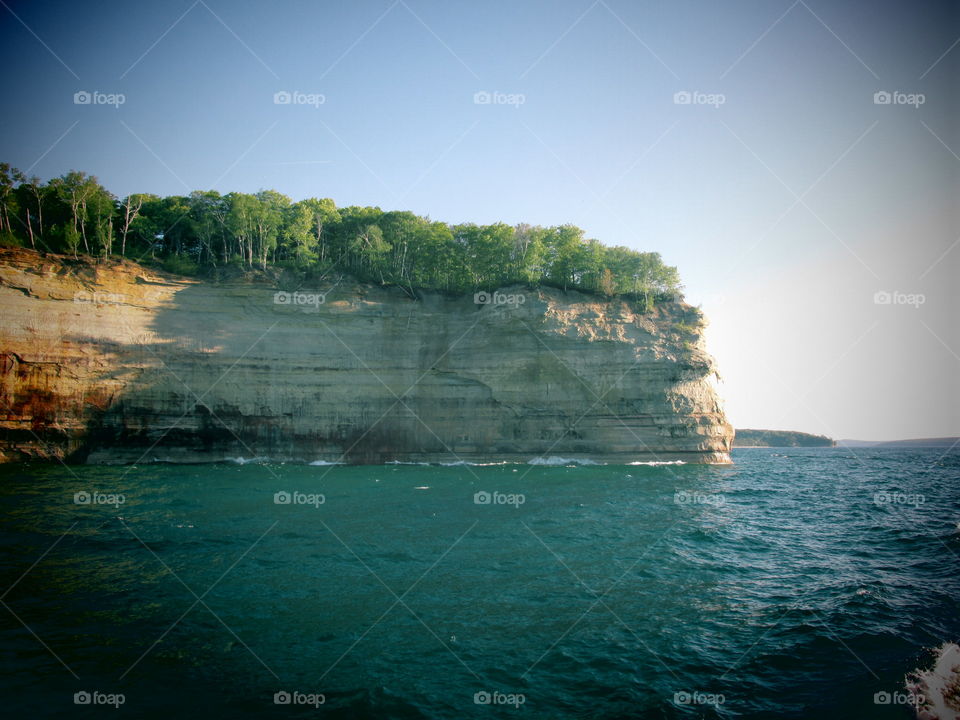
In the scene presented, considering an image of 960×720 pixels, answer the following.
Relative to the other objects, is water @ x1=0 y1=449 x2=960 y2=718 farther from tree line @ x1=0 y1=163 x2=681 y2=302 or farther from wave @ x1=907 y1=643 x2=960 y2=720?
tree line @ x1=0 y1=163 x2=681 y2=302

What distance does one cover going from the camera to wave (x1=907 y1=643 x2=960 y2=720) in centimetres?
607

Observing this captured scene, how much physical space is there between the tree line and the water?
25997mm

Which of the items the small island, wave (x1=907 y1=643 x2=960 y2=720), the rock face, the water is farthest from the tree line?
the small island

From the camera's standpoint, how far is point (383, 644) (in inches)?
296

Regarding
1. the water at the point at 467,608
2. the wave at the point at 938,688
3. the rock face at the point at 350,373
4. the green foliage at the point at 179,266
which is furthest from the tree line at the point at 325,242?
the wave at the point at 938,688

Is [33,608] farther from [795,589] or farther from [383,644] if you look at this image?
[795,589]

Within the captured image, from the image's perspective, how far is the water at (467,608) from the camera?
6230mm

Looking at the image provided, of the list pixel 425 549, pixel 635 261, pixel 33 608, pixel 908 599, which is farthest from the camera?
pixel 635 261

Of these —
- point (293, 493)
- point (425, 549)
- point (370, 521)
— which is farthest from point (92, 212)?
point (425, 549)

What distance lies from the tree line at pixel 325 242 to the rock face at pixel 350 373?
292cm

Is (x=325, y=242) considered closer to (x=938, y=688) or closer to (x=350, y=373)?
(x=350, y=373)

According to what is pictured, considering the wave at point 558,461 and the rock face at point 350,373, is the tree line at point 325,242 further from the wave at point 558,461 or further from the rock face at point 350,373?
the wave at point 558,461

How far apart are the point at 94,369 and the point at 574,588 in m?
36.9

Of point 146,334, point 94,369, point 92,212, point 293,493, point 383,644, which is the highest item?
point 92,212
